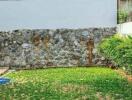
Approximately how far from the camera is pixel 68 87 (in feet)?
51.1

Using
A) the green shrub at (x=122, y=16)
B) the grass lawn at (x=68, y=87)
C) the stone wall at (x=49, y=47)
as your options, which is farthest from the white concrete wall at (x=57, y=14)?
the grass lawn at (x=68, y=87)

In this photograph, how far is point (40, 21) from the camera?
2428 centimetres

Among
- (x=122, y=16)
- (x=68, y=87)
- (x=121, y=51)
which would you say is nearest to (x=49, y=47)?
(x=122, y=16)

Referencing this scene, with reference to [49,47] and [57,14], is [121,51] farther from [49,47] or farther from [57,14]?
[57,14]

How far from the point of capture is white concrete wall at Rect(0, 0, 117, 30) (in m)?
24.2

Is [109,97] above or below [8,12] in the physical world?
below

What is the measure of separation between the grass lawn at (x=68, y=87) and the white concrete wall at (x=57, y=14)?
14.8 ft

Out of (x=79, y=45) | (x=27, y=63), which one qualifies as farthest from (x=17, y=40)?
(x=79, y=45)

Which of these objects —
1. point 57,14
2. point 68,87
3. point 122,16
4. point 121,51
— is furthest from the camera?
point 57,14

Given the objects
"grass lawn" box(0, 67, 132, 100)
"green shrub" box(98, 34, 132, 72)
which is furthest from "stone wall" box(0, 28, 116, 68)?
"green shrub" box(98, 34, 132, 72)

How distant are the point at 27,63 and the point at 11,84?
23.0 ft

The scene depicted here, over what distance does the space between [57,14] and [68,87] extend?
9.03 m

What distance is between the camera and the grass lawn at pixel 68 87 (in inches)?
541

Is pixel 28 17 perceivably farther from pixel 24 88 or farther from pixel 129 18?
pixel 24 88
